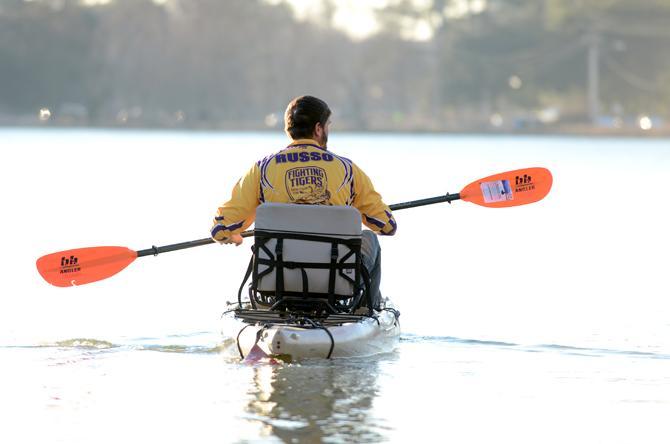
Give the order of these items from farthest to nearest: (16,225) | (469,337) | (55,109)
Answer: (55,109)
(16,225)
(469,337)

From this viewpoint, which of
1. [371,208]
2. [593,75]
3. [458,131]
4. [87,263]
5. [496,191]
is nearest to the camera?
[371,208]

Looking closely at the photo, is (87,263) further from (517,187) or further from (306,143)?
(517,187)

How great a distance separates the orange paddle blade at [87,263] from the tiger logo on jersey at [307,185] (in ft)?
7.49

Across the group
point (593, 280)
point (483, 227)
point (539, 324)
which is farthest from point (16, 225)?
point (539, 324)

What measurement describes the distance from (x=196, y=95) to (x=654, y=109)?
3325 centimetres

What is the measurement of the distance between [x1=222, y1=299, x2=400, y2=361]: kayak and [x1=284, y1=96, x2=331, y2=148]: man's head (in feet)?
3.57

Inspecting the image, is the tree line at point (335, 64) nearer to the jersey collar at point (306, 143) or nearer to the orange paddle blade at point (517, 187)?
the orange paddle blade at point (517, 187)

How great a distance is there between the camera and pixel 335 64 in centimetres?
11694

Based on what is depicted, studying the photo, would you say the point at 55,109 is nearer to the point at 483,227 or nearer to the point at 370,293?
the point at 483,227

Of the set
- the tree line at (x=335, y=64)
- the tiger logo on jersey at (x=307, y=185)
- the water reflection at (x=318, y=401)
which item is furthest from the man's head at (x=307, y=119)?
the tree line at (x=335, y=64)

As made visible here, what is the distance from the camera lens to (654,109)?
10006 centimetres

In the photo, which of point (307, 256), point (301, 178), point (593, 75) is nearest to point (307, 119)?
point (301, 178)

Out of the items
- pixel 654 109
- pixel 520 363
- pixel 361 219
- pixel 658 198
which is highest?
pixel 654 109

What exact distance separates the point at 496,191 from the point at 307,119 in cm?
256
